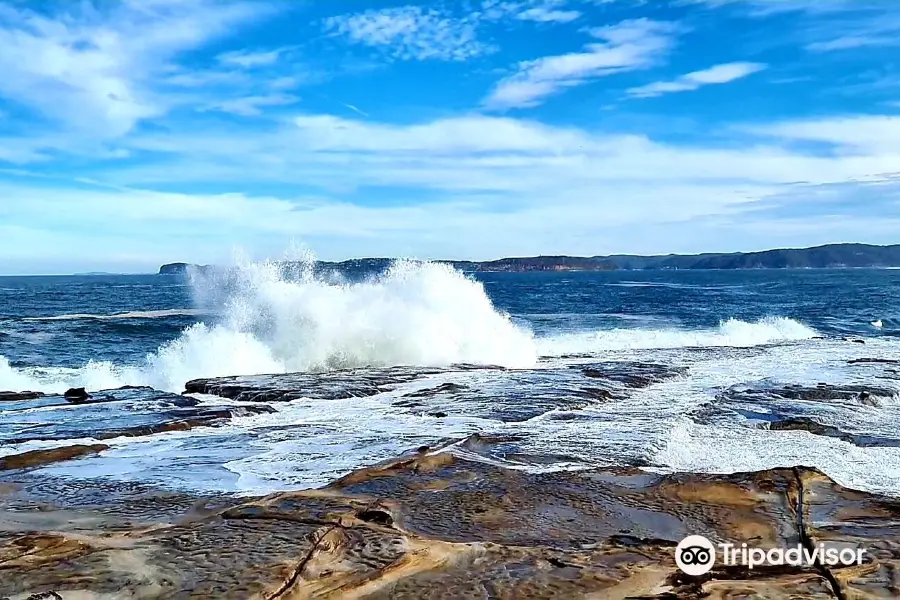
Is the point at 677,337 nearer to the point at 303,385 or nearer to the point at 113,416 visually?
the point at 303,385

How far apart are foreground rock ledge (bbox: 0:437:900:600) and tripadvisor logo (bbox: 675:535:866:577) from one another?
9 cm

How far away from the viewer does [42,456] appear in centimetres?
918

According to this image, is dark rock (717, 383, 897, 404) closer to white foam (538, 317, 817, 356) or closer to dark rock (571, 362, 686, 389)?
dark rock (571, 362, 686, 389)

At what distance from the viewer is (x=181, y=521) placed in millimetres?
6184

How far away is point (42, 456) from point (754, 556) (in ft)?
26.7

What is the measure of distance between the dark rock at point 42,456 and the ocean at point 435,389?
0.30 metres

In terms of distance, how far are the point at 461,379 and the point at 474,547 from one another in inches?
458

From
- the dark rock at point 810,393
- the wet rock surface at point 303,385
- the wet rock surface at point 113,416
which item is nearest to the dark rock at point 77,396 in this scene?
the wet rock surface at point 113,416

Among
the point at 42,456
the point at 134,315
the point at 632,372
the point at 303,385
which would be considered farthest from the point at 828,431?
the point at 134,315

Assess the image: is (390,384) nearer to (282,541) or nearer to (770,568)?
(282,541)

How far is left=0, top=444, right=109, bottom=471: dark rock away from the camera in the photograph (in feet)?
28.9

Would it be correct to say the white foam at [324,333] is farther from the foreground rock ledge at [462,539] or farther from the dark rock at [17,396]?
the foreground rock ledge at [462,539]

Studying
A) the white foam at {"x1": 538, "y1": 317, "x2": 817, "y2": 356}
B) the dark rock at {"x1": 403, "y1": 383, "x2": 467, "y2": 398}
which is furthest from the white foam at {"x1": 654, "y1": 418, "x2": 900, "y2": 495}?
the white foam at {"x1": 538, "y1": 317, "x2": 817, "y2": 356}

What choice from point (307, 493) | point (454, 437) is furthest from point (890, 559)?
point (454, 437)
